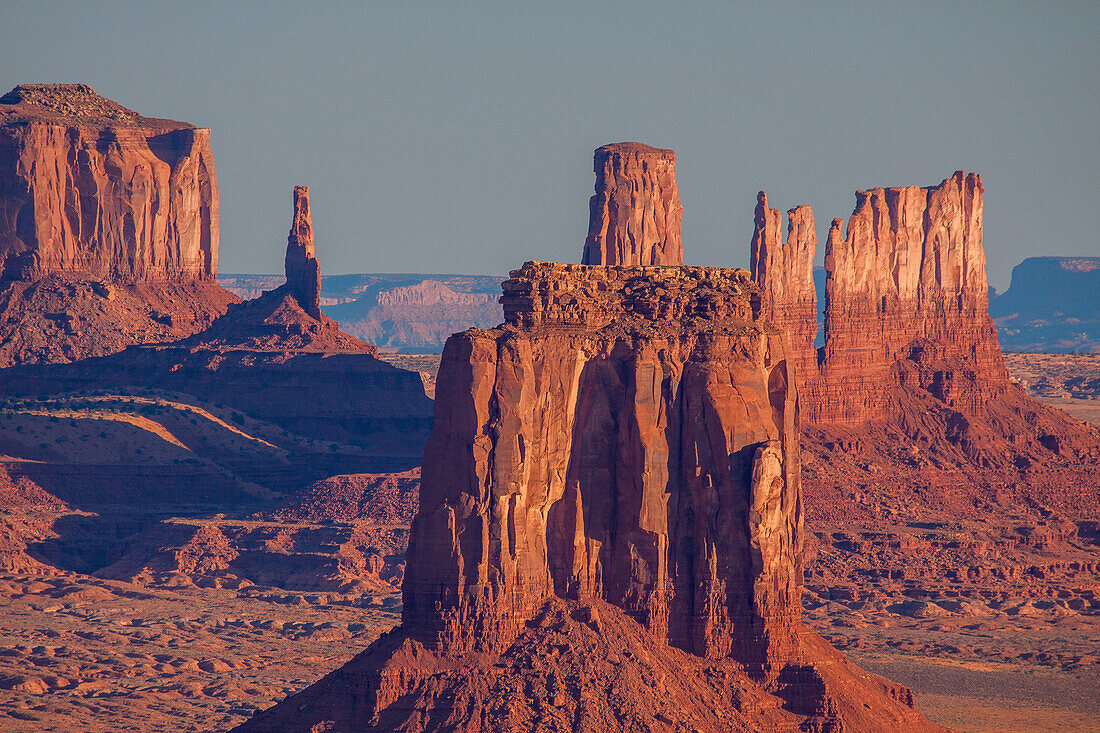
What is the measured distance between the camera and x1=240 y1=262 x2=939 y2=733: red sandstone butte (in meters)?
63.7

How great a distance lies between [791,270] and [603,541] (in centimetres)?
7170

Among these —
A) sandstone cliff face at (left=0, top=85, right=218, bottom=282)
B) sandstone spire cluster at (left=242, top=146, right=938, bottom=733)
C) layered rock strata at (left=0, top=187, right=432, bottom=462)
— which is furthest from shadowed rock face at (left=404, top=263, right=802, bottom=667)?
sandstone cliff face at (left=0, top=85, right=218, bottom=282)

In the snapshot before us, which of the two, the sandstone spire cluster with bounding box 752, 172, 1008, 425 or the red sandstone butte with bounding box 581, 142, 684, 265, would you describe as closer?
the red sandstone butte with bounding box 581, 142, 684, 265

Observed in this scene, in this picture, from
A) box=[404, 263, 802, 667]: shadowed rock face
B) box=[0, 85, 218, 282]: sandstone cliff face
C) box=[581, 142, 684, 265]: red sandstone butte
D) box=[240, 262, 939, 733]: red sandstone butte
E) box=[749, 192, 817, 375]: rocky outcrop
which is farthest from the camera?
box=[0, 85, 218, 282]: sandstone cliff face

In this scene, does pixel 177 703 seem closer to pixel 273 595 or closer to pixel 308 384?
pixel 273 595

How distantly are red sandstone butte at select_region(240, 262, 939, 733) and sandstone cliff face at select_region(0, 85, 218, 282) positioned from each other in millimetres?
99998

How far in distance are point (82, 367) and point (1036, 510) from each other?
56.0 m

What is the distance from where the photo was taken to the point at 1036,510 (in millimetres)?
134750

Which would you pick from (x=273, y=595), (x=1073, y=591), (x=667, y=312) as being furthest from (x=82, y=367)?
(x=667, y=312)

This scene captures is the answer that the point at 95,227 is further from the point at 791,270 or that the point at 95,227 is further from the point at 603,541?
the point at 603,541

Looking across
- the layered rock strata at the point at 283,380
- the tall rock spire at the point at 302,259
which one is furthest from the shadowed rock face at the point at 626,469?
the tall rock spire at the point at 302,259

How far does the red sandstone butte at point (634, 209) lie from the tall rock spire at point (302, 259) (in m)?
31.2

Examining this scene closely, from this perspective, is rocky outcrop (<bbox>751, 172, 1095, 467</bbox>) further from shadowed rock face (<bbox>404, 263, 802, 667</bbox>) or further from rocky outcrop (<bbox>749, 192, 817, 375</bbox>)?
shadowed rock face (<bbox>404, 263, 802, 667</bbox>)

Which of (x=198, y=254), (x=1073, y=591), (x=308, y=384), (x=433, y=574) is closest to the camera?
(x=433, y=574)
